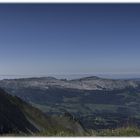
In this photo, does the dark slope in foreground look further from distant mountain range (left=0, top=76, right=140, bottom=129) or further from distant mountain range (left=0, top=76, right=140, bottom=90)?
distant mountain range (left=0, top=76, right=140, bottom=90)

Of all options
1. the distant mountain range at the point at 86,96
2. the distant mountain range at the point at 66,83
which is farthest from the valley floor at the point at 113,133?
the distant mountain range at the point at 66,83

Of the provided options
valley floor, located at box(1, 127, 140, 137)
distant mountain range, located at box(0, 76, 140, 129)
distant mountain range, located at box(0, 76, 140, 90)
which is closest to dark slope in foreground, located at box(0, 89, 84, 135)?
distant mountain range, located at box(0, 76, 140, 129)

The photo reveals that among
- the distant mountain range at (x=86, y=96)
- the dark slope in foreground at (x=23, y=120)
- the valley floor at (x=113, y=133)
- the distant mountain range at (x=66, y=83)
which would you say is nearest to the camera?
the valley floor at (x=113, y=133)

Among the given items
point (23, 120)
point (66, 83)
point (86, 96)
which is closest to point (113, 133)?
point (66, 83)

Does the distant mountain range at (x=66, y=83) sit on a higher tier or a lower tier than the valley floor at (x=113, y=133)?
higher

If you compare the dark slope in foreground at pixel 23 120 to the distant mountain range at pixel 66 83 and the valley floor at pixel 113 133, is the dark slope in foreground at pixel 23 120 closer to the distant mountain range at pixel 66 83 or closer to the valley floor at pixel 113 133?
the valley floor at pixel 113 133

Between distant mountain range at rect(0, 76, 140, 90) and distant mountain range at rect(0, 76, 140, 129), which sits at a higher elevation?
distant mountain range at rect(0, 76, 140, 90)

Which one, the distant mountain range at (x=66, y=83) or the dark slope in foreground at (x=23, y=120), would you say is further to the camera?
the distant mountain range at (x=66, y=83)

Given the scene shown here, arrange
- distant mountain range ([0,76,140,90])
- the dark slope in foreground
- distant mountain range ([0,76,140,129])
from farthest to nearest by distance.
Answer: distant mountain range ([0,76,140,129])
distant mountain range ([0,76,140,90])
the dark slope in foreground

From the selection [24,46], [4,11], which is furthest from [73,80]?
[4,11]
